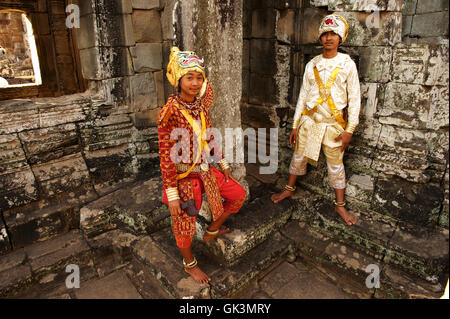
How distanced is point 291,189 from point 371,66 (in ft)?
5.25

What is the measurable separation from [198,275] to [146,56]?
284cm

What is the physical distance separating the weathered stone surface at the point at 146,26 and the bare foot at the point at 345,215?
3.11 metres

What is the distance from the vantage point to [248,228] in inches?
120

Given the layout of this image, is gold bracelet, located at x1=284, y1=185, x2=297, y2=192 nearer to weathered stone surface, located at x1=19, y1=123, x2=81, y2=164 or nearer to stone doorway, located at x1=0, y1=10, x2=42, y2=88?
weathered stone surface, located at x1=19, y1=123, x2=81, y2=164

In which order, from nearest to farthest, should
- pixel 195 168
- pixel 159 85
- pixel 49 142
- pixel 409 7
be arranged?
pixel 195 168 → pixel 49 142 → pixel 159 85 → pixel 409 7

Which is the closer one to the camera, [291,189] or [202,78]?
[202,78]

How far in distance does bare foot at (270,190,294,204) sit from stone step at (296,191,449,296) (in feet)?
0.62

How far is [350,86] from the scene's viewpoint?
292 centimetres

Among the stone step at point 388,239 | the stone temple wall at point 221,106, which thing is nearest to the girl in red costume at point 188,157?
the stone temple wall at point 221,106

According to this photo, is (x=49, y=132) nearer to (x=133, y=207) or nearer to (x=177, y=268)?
(x=133, y=207)

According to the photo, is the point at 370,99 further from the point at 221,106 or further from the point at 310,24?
the point at 221,106

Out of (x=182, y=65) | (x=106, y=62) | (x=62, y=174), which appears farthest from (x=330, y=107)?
(x=62, y=174)
